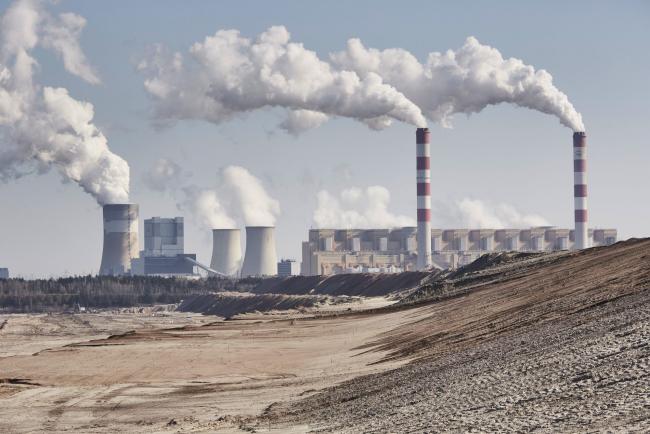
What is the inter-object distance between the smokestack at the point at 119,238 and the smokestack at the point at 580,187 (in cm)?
5042

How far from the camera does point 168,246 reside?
7544 inches

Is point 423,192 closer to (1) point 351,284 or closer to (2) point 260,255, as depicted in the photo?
(1) point 351,284

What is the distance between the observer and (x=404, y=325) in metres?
43.5

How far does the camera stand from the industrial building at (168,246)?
597 ft

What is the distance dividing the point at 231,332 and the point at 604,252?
15319 millimetres

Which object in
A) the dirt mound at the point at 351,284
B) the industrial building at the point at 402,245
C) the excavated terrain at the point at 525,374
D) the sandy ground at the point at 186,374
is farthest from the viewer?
the industrial building at the point at 402,245

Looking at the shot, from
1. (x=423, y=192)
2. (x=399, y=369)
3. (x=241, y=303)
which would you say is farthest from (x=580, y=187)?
(x=399, y=369)

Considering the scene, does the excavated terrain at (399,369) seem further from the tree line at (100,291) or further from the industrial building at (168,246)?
the industrial building at (168,246)

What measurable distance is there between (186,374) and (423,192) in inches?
3534

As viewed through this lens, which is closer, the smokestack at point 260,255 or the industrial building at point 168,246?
the smokestack at point 260,255

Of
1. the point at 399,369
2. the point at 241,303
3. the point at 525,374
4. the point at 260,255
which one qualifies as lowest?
the point at 241,303

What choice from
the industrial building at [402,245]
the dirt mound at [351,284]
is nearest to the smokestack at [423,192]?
the dirt mound at [351,284]

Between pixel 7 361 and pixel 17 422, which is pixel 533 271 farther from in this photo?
pixel 17 422

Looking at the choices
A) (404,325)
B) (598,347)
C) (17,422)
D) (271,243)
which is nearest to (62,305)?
(271,243)
